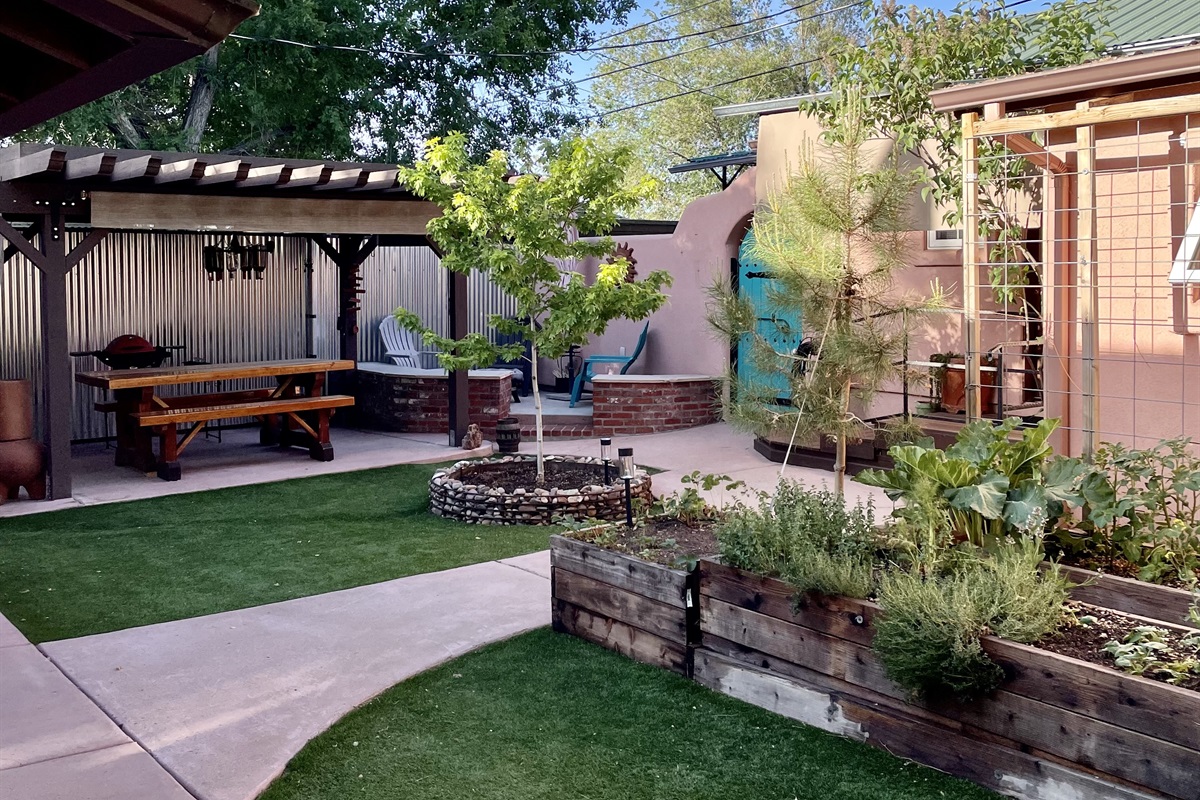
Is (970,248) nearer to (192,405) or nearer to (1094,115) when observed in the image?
(1094,115)

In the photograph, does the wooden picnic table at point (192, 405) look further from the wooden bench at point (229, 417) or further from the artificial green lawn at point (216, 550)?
the artificial green lawn at point (216, 550)

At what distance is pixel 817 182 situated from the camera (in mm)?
5293

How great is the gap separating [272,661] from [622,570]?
1679 mm

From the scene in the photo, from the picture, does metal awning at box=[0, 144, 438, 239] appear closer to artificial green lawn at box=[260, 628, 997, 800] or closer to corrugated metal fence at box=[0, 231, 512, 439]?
corrugated metal fence at box=[0, 231, 512, 439]

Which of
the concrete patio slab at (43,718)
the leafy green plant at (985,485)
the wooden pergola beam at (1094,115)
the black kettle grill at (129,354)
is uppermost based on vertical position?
the wooden pergola beam at (1094,115)

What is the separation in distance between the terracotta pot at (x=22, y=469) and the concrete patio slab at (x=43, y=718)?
3985mm

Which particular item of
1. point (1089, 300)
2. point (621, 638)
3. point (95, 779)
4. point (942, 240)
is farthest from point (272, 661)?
point (942, 240)

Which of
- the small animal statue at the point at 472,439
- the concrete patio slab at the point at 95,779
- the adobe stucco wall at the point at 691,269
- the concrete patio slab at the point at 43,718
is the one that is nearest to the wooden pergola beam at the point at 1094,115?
the concrete patio slab at the point at 95,779

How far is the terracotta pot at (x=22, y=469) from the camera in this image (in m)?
8.66

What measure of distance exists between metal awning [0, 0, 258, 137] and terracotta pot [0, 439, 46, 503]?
5.87m

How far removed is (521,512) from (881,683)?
14.0 feet

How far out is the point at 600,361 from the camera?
46.8 feet

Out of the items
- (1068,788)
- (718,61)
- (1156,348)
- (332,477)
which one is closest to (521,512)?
(332,477)

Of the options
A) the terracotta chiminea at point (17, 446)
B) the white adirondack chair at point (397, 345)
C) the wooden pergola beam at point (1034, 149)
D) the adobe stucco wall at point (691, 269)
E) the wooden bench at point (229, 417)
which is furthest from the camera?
the white adirondack chair at point (397, 345)
